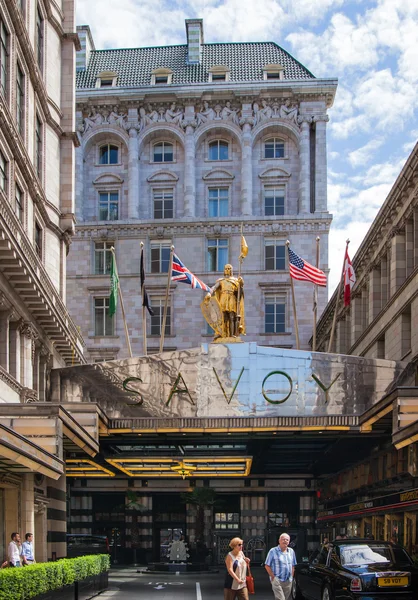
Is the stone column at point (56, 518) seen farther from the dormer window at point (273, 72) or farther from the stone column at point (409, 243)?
the dormer window at point (273, 72)

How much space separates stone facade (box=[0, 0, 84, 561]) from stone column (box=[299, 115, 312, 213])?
1251 inches

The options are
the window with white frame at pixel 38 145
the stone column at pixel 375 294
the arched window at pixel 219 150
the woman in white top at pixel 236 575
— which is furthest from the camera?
the arched window at pixel 219 150

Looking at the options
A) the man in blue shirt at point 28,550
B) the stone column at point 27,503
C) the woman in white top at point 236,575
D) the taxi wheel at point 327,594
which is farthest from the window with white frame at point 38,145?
the woman in white top at point 236,575

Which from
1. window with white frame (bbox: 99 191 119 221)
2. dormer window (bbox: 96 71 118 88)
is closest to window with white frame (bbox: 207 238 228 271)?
window with white frame (bbox: 99 191 119 221)

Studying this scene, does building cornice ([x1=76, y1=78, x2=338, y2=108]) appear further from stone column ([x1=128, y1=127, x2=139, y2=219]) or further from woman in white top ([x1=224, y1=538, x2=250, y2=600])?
woman in white top ([x1=224, y1=538, x2=250, y2=600])

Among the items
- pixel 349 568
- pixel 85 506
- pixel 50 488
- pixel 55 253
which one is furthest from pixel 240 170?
pixel 349 568

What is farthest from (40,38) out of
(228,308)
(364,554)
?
(364,554)

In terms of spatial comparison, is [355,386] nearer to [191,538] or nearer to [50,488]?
[50,488]

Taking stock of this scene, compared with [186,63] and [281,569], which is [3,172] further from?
[186,63]

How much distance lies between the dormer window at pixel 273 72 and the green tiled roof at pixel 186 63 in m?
0.51

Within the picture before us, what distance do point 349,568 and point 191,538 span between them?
4039 centimetres

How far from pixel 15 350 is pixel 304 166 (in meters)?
48.9

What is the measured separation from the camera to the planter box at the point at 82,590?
23.7 m

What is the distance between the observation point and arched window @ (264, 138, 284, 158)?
82.2 m
